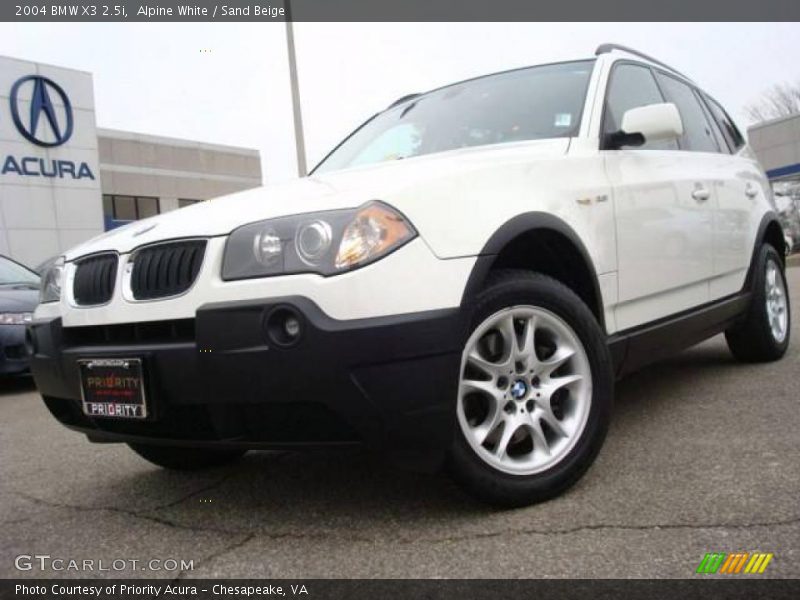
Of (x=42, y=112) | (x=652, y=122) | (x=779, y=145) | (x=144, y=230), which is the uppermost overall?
(x=42, y=112)

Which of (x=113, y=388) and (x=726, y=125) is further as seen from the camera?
(x=726, y=125)

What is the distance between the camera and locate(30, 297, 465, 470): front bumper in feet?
6.59

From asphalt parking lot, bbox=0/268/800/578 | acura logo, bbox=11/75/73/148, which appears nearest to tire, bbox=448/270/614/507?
asphalt parking lot, bbox=0/268/800/578

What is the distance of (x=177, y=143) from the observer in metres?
33.6

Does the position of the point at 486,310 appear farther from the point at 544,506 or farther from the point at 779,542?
the point at 779,542

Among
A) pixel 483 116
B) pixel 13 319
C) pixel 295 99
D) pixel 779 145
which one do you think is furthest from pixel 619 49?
pixel 779 145

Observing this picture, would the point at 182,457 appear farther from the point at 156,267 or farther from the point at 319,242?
the point at 319,242

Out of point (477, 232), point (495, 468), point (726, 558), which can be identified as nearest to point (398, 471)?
point (495, 468)

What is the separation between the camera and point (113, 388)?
7.66ft

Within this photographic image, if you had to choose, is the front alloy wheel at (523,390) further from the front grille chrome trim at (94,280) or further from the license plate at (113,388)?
the front grille chrome trim at (94,280)

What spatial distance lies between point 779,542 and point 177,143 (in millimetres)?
34495

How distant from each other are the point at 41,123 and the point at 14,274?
14169 millimetres

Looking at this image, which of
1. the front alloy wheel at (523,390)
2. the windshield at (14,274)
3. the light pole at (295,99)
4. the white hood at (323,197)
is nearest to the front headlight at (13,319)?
the windshield at (14,274)
